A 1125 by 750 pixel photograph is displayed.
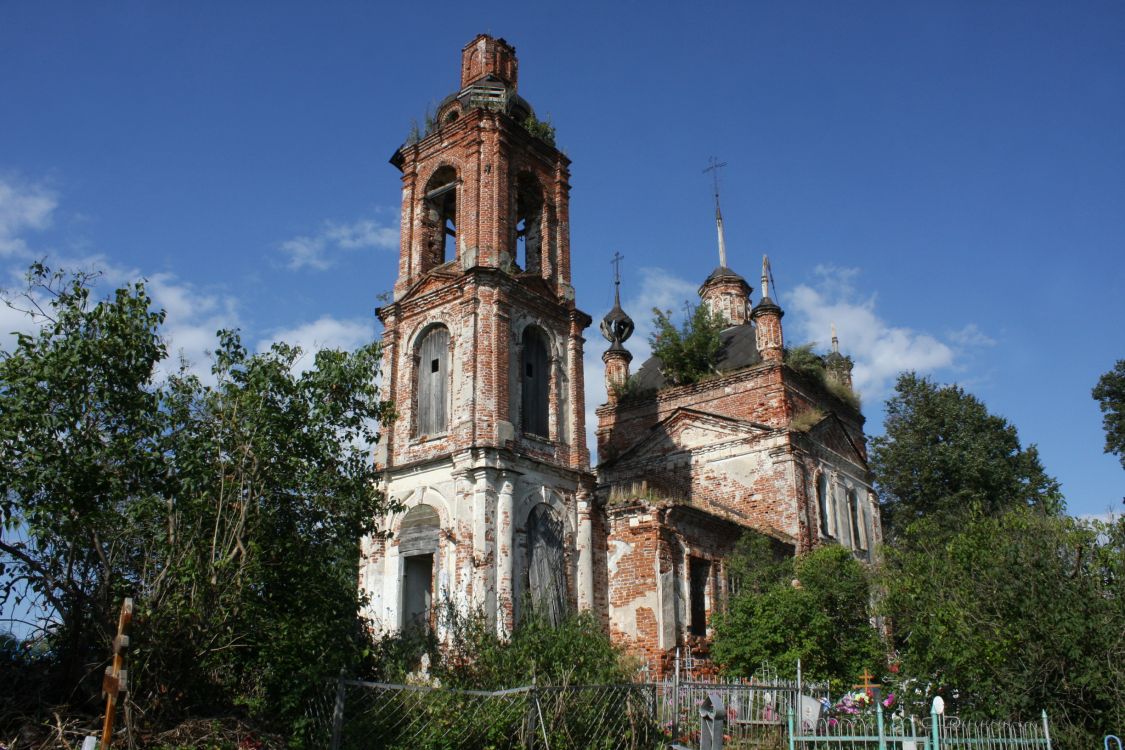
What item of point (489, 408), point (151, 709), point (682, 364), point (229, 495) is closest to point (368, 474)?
point (229, 495)

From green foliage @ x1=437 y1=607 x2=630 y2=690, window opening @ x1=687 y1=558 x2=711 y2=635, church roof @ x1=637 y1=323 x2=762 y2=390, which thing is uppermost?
church roof @ x1=637 y1=323 x2=762 y2=390

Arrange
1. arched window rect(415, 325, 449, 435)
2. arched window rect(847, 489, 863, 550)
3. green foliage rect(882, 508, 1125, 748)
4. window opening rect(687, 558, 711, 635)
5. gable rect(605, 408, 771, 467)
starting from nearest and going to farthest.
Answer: green foliage rect(882, 508, 1125, 748) → arched window rect(415, 325, 449, 435) → window opening rect(687, 558, 711, 635) → gable rect(605, 408, 771, 467) → arched window rect(847, 489, 863, 550)

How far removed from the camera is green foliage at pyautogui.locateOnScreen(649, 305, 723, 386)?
91.9ft

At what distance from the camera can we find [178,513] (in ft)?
31.6

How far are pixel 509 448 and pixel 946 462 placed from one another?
21.4m

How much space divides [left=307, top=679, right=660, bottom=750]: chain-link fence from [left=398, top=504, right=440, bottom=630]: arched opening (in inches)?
271

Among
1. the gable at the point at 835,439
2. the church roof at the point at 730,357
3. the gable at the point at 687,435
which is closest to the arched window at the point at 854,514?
the gable at the point at 835,439

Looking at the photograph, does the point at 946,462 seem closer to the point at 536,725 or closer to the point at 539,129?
the point at 539,129

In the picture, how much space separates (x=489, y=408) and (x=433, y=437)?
5.04 ft

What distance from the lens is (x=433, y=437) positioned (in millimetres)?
18266

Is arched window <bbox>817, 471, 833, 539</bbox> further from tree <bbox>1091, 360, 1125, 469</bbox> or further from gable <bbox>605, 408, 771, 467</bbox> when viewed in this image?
tree <bbox>1091, 360, 1125, 469</bbox>

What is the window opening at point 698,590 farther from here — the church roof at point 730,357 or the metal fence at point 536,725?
the church roof at point 730,357

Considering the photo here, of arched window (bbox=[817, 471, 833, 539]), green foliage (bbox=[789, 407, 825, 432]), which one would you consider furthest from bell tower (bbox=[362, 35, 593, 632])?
arched window (bbox=[817, 471, 833, 539])

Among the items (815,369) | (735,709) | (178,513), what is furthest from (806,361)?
(178,513)
